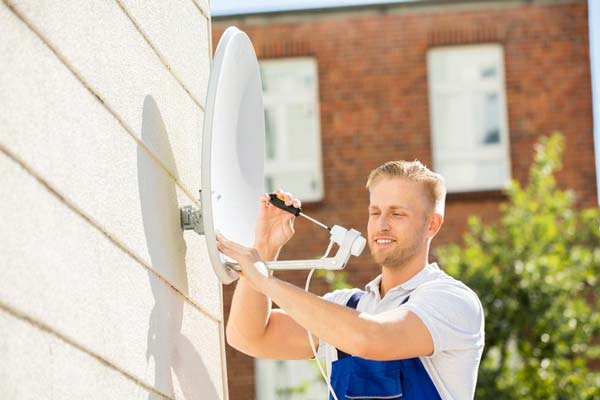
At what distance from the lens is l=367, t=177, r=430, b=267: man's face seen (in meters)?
3.89

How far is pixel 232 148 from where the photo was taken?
3.91 meters

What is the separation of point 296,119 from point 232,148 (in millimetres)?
11389

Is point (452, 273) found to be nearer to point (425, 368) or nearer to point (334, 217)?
point (334, 217)

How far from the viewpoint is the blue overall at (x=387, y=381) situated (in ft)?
12.2

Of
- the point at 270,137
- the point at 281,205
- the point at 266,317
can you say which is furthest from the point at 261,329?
the point at 270,137

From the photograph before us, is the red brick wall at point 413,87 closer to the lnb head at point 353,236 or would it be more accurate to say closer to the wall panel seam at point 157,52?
the wall panel seam at point 157,52

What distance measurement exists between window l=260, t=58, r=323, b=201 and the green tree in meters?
3.18

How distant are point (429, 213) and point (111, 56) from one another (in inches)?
46.1

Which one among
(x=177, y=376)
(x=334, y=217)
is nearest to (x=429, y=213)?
(x=177, y=376)

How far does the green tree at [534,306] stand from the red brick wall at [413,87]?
8.38 feet

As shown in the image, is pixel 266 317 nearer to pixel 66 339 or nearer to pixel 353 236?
pixel 353 236

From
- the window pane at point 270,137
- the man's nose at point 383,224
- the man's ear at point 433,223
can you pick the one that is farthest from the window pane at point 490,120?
the man's nose at point 383,224

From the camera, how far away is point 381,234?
3877 millimetres

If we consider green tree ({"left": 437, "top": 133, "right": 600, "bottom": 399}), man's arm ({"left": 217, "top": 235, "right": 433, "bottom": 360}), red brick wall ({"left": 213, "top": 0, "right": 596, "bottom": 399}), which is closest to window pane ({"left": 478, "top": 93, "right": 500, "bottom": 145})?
red brick wall ({"left": 213, "top": 0, "right": 596, "bottom": 399})
